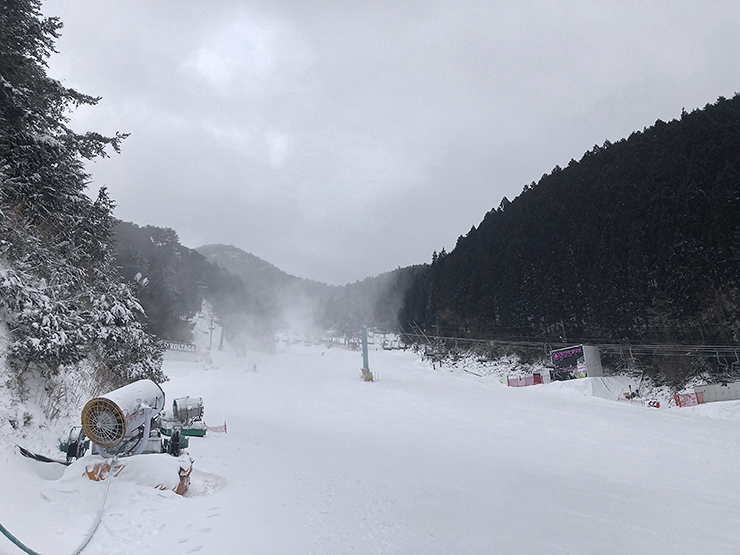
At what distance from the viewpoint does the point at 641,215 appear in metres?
34.8

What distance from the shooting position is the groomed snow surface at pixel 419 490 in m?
5.18

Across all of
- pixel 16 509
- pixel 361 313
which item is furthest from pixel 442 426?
pixel 361 313

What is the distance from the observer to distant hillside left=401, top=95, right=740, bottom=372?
2791 centimetres

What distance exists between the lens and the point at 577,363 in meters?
29.0

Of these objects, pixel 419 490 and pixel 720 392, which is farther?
pixel 720 392

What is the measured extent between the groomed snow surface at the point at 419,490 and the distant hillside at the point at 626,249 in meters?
12.0

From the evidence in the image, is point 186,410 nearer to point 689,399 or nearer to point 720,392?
point 689,399

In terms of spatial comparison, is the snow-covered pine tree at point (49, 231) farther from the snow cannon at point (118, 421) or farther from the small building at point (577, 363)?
the small building at point (577, 363)

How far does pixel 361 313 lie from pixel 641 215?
100408mm

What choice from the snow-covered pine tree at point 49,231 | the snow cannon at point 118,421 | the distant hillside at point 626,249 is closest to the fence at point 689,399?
the distant hillside at point 626,249

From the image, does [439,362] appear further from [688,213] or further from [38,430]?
[38,430]

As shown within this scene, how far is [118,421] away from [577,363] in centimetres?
3012

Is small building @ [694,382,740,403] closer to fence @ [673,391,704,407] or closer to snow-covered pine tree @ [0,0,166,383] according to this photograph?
fence @ [673,391,704,407]

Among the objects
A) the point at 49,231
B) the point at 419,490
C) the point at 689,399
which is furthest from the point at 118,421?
the point at 689,399
